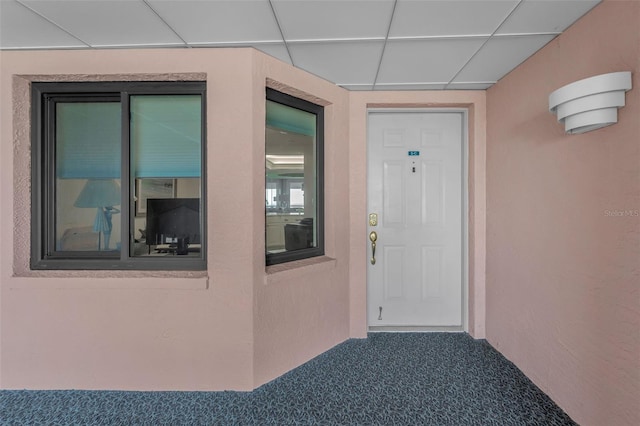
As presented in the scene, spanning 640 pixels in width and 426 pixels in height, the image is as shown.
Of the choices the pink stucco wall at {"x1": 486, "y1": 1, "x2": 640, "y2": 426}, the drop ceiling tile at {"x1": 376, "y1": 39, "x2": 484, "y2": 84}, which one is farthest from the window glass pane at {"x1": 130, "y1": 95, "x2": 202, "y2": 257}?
the pink stucco wall at {"x1": 486, "y1": 1, "x2": 640, "y2": 426}

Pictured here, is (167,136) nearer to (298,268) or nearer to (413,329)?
(298,268)

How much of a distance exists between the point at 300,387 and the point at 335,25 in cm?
244

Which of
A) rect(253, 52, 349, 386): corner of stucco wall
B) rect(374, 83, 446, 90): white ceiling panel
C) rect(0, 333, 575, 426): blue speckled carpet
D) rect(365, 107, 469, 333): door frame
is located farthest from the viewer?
rect(365, 107, 469, 333): door frame

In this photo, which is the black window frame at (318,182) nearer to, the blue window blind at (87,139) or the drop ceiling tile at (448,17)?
the drop ceiling tile at (448,17)

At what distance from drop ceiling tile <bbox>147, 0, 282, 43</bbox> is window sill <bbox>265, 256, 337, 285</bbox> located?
63.8 inches

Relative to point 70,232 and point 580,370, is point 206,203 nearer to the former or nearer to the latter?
point 70,232

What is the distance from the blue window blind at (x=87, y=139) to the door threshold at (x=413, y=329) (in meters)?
2.74

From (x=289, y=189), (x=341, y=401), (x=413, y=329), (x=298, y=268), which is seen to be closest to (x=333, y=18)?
(x=289, y=189)

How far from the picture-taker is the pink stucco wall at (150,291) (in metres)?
2.05

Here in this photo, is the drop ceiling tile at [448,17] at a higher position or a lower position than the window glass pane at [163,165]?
higher

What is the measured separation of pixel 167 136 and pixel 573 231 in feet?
9.21

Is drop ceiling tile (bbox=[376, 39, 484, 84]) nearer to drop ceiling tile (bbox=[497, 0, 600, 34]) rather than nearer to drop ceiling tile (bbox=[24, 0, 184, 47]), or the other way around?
drop ceiling tile (bbox=[497, 0, 600, 34])

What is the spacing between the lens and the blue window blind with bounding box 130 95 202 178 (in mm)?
2189

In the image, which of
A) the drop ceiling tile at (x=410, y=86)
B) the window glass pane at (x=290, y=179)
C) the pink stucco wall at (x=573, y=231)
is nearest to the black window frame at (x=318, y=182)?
the window glass pane at (x=290, y=179)
